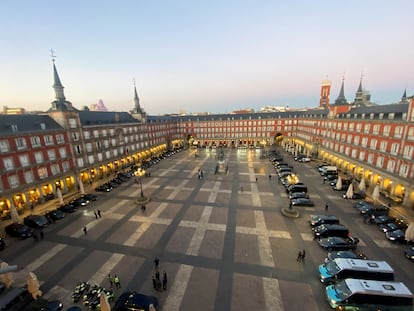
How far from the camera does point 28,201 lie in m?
31.6

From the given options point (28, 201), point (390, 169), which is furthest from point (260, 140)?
point (28, 201)

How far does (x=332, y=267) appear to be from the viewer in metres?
16.6

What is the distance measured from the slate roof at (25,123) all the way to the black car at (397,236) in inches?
2104

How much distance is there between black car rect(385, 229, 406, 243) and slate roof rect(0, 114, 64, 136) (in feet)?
175

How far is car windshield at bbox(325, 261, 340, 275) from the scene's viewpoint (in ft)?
A: 53.0

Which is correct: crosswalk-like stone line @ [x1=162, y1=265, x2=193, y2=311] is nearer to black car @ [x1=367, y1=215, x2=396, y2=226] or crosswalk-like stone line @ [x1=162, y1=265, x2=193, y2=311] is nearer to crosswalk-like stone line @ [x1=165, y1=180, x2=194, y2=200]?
crosswalk-like stone line @ [x1=165, y1=180, x2=194, y2=200]

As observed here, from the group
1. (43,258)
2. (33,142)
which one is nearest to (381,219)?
(43,258)

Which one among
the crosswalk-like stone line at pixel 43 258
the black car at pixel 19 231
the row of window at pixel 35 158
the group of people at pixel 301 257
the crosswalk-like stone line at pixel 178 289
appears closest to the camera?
the crosswalk-like stone line at pixel 178 289

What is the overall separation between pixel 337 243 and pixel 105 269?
78.1 ft

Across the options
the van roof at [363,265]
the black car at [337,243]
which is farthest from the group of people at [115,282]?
the black car at [337,243]

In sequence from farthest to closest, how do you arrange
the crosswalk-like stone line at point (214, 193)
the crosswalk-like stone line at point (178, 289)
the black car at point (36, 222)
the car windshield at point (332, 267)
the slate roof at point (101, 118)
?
the slate roof at point (101, 118) < the crosswalk-like stone line at point (214, 193) < the black car at point (36, 222) < the car windshield at point (332, 267) < the crosswalk-like stone line at point (178, 289)

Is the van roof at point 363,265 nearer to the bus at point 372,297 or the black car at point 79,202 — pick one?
the bus at point 372,297

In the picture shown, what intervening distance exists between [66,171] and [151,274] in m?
32.3

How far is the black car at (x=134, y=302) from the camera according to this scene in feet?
45.4
